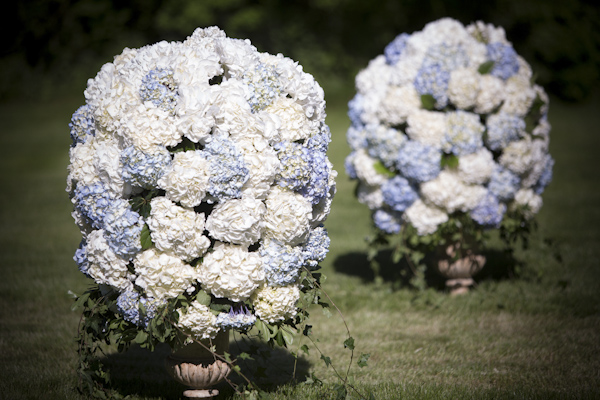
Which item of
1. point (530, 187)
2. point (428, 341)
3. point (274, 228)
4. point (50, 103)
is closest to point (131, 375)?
point (274, 228)

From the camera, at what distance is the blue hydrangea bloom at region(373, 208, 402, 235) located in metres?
5.82

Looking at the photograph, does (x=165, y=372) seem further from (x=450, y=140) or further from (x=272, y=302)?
(x=450, y=140)

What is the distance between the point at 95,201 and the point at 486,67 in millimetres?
3629

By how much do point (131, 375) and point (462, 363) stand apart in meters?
2.32

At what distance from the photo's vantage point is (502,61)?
563 centimetres

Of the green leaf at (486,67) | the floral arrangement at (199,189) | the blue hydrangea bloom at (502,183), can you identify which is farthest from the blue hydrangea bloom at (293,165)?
the green leaf at (486,67)

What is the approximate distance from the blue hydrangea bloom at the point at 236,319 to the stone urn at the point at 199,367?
270 millimetres

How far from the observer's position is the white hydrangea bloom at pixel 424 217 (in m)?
5.56

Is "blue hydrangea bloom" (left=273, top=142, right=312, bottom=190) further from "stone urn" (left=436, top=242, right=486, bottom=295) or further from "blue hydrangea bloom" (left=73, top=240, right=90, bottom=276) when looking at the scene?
"stone urn" (left=436, top=242, right=486, bottom=295)

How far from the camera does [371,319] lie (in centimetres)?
568

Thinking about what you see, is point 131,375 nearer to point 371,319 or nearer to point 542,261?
point 371,319

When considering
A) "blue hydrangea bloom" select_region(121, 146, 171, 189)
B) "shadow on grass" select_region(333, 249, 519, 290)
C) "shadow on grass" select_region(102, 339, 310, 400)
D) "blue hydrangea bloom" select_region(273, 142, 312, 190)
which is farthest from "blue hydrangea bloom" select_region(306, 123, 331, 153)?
"shadow on grass" select_region(333, 249, 519, 290)

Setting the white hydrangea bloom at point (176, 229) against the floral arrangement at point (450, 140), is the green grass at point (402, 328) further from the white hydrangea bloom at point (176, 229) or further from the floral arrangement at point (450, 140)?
the white hydrangea bloom at point (176, 229)

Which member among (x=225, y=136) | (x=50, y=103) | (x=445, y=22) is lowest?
(x=225, y=136)
